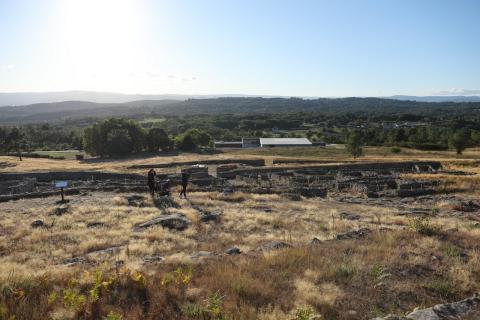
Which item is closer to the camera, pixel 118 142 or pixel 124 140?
pixel 118 142

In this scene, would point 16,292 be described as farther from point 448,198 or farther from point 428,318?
point 448,198

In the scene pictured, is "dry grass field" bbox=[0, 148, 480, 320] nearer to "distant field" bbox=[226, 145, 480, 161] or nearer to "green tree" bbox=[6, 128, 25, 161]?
"distant field" bbox=[226, 145, 480, 161]

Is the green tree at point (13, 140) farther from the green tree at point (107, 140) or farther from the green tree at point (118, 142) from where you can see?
the green tree at point (118, 142)

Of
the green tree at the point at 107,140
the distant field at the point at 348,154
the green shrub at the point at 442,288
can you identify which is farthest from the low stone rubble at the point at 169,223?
the green tree at the point at 107,140

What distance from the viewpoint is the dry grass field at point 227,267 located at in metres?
6.96

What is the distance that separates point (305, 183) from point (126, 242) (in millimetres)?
19526

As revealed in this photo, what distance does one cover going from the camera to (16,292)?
7.09 metres

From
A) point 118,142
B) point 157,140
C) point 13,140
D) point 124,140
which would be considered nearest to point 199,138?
point 157,140

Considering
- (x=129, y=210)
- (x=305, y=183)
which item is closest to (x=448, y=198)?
(x=305, y=183)

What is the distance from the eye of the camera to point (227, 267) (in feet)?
29.4

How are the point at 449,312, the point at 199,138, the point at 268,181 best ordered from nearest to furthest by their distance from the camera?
the point at 449,312
the point at 268,181
the point at 199,138

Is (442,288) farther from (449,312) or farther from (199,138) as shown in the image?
(199,138)

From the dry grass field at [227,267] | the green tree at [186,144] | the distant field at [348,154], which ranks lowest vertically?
the distant field at [348,154]

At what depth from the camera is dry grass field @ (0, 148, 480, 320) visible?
6.96 m
